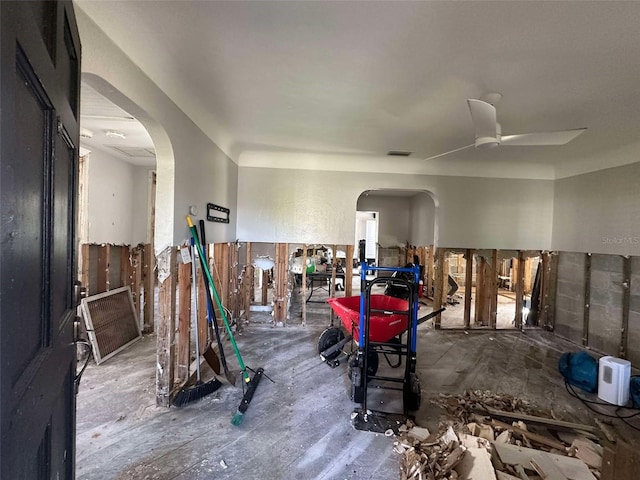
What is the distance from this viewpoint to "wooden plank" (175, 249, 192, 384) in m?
Answer: 2.68

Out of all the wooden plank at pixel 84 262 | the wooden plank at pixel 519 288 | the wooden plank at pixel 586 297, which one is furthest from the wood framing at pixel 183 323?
the wooden plank at pixel 586 297

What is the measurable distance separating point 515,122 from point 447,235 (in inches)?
87.1

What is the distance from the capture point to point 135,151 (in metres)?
3.89

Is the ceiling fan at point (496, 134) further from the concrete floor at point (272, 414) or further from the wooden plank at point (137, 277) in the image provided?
the wooden plank at point (137, 277)

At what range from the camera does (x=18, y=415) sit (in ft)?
1.89

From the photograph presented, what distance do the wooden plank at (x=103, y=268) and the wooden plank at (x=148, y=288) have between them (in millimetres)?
541

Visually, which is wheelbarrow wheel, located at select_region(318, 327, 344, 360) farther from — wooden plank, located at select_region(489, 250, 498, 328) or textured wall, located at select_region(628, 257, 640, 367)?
textured wall, located at select_region(628, 257, 640, 367)

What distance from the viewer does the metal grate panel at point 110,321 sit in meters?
3.34

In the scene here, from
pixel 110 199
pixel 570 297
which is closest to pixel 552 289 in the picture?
pixel 570 297

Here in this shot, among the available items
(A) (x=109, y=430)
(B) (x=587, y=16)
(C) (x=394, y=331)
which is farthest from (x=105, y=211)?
(B) (x=587, y=16)

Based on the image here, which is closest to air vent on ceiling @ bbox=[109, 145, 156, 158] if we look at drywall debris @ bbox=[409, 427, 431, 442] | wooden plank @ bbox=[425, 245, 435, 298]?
drywall debris @ bbox=[409, 427, 431, 442]

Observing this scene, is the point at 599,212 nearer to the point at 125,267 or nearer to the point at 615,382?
the point at 615,382

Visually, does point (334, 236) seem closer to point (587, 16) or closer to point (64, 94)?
point (587, 16)

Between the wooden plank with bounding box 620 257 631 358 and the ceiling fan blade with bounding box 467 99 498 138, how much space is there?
302 cm
